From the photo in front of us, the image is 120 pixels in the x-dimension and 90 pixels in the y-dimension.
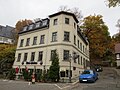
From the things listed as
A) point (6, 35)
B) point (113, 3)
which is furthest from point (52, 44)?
point (6, 35)

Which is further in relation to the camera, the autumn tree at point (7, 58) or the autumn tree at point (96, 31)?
the autumn tree at point (96, 31)

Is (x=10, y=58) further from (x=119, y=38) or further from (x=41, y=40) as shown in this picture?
(x=119, y=38)

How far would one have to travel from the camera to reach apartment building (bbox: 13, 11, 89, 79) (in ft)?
88.0

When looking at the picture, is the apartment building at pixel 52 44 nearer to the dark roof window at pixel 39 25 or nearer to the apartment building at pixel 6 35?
the dark roof window at pixel 39 25

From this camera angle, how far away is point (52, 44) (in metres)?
28.0

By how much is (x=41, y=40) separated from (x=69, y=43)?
6.14 meters

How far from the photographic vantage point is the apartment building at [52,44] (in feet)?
88.0

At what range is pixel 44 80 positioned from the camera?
21.5m

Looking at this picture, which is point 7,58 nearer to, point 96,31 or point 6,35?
point 96,31

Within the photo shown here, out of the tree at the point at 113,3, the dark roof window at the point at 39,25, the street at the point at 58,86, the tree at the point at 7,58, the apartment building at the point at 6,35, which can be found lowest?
the street at the point at 58,86

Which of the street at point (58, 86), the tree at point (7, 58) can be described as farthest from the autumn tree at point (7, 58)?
the street at point (58, 86)

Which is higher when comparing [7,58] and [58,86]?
[7,58]

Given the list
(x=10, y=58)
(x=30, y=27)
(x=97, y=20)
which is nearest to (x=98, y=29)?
(x=97, y=20)

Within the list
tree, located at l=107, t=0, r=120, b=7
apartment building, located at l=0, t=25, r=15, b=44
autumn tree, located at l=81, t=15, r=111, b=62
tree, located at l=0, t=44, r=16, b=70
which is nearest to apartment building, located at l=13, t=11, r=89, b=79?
tree, located at l=0, t=44, r=16, b=70
